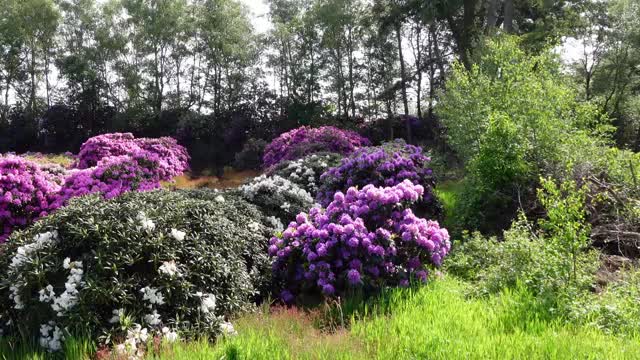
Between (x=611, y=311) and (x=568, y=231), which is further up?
(x=568, y=231)

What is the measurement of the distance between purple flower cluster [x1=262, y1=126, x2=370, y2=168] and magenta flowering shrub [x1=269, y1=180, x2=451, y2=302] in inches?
300

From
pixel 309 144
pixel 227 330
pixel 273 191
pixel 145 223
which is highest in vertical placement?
pixel 309 144

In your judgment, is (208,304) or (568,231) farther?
(568,231)

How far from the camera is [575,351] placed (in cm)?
304

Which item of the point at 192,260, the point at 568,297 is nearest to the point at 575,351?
the point at 568,297

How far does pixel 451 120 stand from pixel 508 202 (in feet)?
8.63

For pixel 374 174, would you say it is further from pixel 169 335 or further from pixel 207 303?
pixel 169 335

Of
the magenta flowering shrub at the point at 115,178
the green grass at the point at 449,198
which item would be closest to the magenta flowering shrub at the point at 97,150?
the magenta flowering shrub at the point at 115,178

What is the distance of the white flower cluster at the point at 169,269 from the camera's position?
3654mm

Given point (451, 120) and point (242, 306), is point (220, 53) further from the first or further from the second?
point (242, 306)

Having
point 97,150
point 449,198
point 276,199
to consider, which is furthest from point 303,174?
point 97,150

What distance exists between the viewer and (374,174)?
780 cm

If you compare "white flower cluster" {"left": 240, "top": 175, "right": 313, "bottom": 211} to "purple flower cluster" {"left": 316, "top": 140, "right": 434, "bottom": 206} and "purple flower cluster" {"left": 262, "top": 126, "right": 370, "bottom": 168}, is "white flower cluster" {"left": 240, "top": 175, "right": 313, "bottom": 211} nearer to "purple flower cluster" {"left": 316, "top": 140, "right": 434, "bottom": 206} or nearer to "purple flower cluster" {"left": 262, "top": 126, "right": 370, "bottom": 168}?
"purple flower cluster" {"left": 316, "top": 140, "right": 434, "bottom": 206}

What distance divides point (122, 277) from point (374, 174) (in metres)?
4.86
